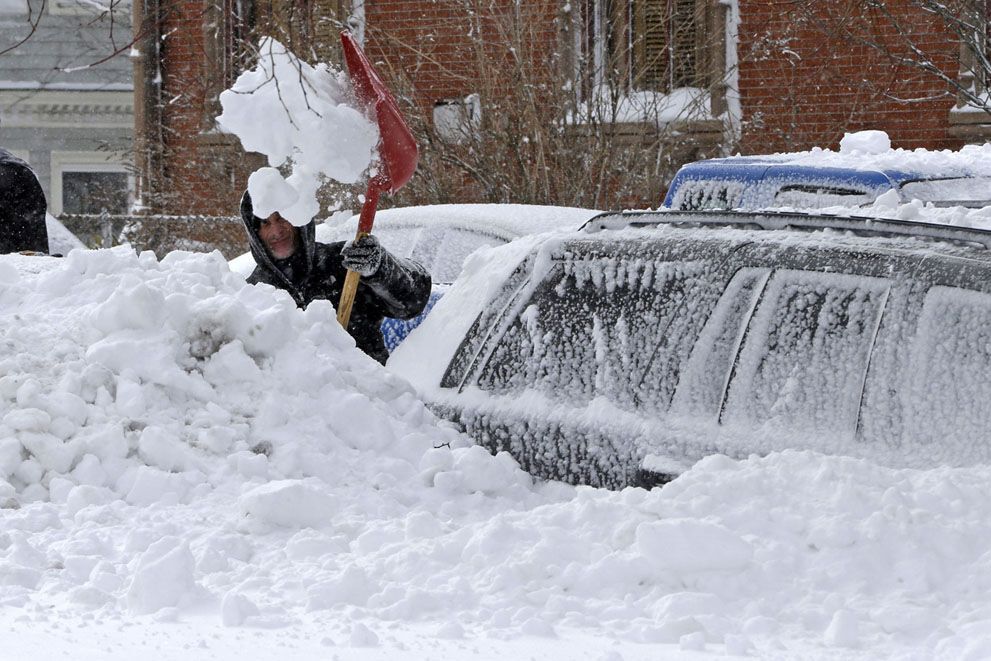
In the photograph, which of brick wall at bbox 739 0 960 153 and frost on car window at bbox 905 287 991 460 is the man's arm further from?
brick wall at bbox 739 0 960 153

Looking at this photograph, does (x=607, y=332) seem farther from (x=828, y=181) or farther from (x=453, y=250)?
(x=828, y=181)

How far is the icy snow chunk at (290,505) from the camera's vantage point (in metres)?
3.39

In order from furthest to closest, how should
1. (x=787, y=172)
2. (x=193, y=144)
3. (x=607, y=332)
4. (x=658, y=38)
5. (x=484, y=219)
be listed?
(x=193, y=144)
(x=658, y=38)
(x=787, y=172)
(x=484, y=219)
(x=607, y=332)

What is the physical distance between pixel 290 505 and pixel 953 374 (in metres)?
1.53

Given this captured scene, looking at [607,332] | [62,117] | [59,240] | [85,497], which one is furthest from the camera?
[62,117]

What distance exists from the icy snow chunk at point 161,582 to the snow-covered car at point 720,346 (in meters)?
1.17

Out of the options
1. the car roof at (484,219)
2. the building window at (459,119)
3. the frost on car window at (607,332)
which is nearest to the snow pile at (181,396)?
the frost on car window at (607,332)

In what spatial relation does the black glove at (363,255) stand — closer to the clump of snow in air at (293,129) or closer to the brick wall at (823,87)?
the clump of snow in air at (293,129)

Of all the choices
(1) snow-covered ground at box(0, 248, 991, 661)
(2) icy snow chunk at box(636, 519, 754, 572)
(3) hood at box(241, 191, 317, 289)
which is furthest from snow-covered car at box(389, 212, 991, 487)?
(3) hood at box(241, 191, 317, 289)

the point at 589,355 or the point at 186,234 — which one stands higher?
the point at 589,355

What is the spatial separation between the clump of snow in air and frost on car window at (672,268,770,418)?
1584 millimetres

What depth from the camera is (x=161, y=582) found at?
2.83m

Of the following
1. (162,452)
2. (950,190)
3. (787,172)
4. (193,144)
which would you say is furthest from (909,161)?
(193,144)

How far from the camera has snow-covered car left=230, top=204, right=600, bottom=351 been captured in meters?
7.30
